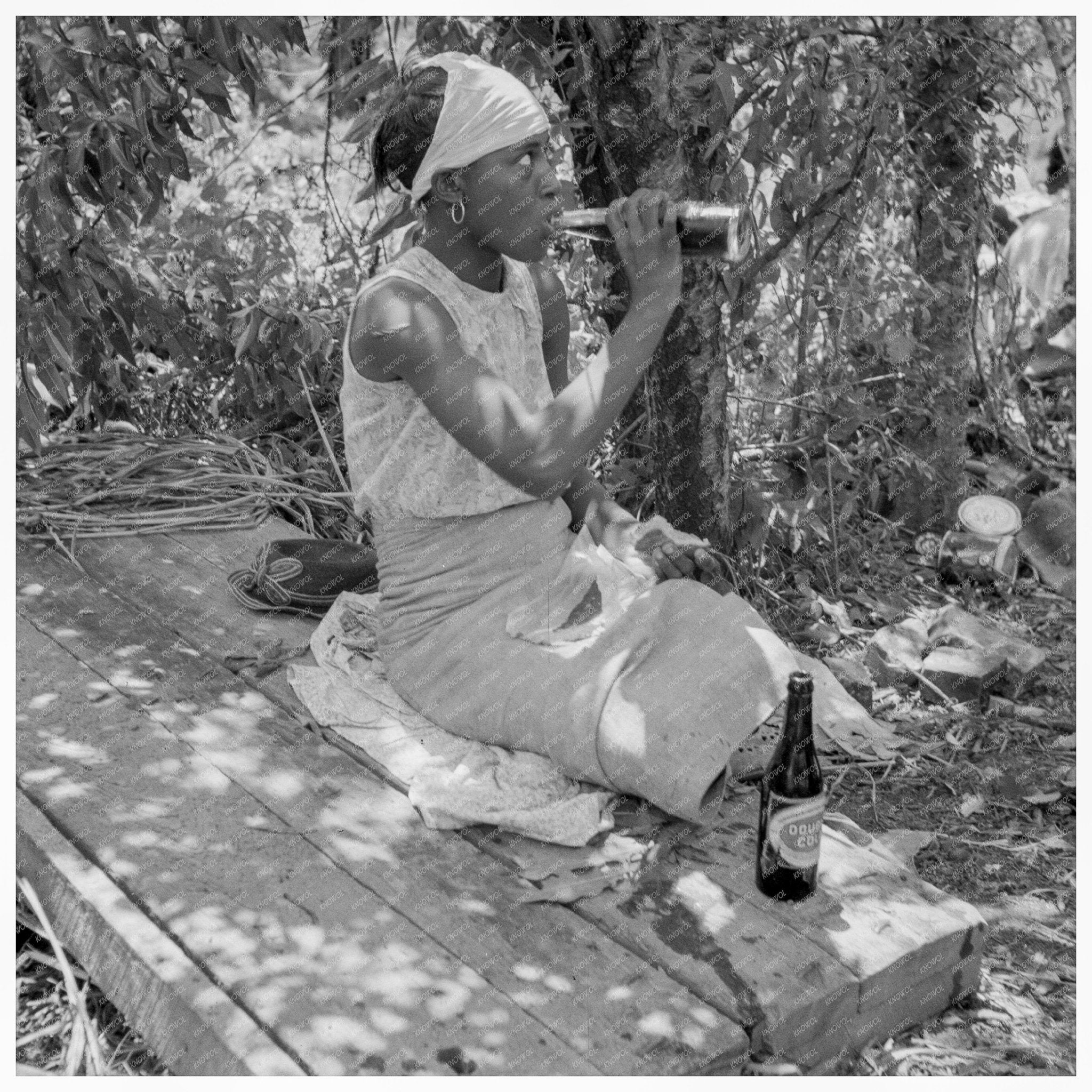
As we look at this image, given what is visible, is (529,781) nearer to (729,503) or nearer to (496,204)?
(496,204)

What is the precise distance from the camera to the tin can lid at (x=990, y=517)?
424 centimetres

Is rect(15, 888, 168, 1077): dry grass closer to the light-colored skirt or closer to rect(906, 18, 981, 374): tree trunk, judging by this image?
the light-colored skirt

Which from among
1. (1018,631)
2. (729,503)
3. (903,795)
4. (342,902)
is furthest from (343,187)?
(342,902)

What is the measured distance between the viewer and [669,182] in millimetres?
3309

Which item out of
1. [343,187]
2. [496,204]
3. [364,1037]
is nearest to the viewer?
[364,1037]

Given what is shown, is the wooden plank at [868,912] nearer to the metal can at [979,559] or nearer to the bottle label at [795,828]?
the bottle label at [795,828]

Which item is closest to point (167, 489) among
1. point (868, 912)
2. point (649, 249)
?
point (649, 249)

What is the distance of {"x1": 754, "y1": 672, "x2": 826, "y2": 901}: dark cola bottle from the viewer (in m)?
2.17

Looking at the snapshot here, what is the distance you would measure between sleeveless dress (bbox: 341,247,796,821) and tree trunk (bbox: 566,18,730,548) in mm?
760

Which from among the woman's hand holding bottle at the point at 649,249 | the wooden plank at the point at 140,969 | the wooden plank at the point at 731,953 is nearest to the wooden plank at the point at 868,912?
the wooden plank at the point at 731,953

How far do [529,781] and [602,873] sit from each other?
10.8 inches

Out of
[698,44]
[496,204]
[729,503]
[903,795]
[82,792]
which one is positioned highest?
[698,44]

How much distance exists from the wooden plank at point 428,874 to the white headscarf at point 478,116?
1226 mm

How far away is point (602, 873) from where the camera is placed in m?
2.26
